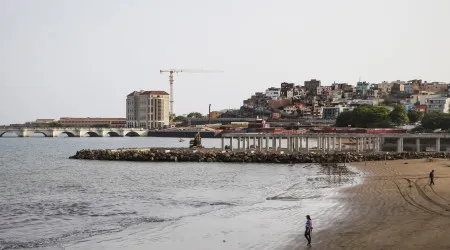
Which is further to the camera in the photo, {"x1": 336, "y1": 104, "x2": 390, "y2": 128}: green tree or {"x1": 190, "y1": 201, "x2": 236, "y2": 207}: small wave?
{"x1": 336, "y1": 104, "x2": 390, "y2": 128}: green tree

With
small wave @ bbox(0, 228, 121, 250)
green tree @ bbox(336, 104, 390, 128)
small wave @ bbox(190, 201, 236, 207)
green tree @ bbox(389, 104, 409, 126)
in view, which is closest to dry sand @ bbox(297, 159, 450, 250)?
small wave @ bbox(190, 201, 236, 207)

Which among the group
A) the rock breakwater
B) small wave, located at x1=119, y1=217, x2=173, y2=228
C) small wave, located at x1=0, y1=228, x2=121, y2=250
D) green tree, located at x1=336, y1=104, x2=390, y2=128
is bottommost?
small wave, located at x1=0, y1=228, x2=121, y2=250

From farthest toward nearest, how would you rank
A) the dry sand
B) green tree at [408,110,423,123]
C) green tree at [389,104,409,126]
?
green tree at [408,110,423,123]
green tree at [389,104,409,126]
the dry sand

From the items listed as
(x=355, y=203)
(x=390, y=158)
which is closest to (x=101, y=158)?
(x=390, y=158)

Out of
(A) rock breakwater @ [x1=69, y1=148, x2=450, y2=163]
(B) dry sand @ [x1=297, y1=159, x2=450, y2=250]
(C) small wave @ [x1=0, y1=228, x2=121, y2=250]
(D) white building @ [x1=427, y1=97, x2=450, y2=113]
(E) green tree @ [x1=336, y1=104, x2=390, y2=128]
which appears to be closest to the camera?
(B) dry sand @ [x1=297, y1=159, x2=450, y2=250]

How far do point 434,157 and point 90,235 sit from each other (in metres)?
52.4

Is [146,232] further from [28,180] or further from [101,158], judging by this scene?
[101,158]

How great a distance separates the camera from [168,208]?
37688 mm

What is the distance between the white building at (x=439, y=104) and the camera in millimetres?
186938

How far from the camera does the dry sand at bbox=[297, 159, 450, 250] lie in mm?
23984

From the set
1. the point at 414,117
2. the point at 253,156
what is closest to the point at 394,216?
the point at 253,156

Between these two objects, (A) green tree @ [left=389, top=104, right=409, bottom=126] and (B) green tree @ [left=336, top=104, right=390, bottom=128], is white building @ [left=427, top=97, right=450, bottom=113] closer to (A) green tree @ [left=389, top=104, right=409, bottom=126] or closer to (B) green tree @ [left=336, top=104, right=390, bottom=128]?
(A) green tree @ [left=389, top=104, right=409, bottom=126]

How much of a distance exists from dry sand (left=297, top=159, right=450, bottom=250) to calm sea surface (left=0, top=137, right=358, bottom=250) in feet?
3.93

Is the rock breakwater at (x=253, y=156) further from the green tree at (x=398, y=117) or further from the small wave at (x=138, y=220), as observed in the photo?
the green tree at (x=398, y=117)
